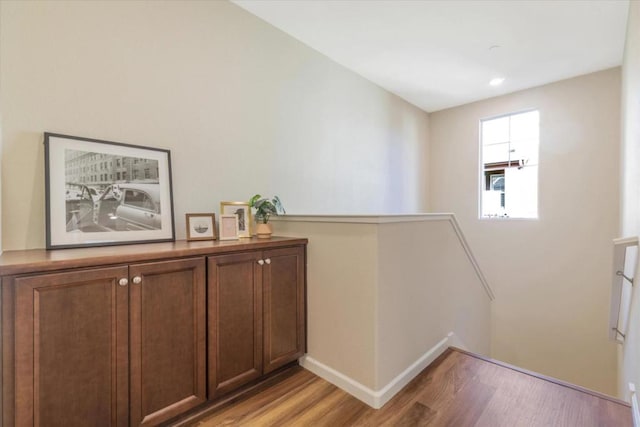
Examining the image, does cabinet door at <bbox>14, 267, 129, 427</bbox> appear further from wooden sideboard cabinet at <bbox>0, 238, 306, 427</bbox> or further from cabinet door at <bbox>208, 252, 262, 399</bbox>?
cabinet door at <bbox>208, 252, 262, 399</bbox>

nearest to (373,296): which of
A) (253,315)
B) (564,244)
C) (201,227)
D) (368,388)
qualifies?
(368,388)

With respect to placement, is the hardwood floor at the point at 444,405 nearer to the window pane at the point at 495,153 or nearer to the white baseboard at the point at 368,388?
the white baseboard at the point at 368,388

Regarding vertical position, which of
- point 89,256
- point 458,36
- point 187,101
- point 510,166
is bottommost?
point 89,256

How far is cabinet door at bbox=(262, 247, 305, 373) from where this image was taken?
1850mm

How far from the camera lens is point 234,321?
1.67m

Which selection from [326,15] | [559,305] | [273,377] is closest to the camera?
[273,377]

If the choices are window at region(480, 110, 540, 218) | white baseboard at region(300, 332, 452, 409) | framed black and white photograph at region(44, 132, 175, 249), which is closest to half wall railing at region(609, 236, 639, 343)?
white baseboard at region(300, 332, 452, 409)

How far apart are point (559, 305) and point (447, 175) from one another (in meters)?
2.31

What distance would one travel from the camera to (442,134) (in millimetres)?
4809

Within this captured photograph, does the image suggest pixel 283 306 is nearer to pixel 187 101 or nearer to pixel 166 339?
pixel 166 339

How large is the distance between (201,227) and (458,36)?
288cm

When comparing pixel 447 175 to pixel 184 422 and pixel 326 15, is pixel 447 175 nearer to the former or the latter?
pixel 326 15

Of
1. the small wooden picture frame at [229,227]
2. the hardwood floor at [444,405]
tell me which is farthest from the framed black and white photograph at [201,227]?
the hardwood floor at [444,405]

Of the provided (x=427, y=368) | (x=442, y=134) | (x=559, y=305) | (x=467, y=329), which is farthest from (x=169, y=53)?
(x=559, y=305)
